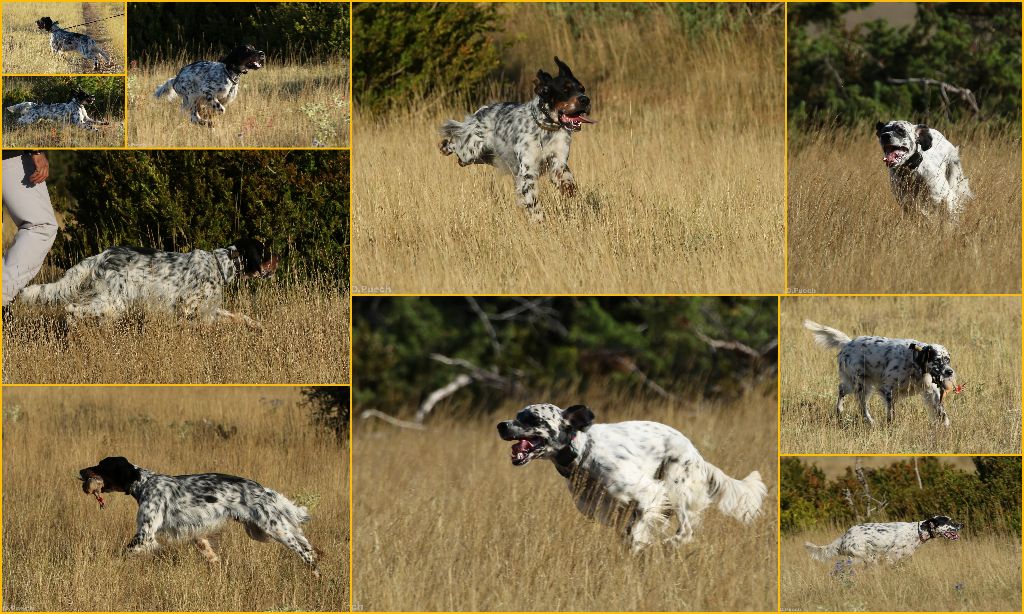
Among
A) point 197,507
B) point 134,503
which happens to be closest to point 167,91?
point 134,503

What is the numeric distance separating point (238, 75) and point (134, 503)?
393 cm

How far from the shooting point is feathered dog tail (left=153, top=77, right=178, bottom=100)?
9727mm

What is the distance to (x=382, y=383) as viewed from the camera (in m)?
14.9

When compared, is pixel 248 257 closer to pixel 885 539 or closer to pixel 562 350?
pixel 885 539

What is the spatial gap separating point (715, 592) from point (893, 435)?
196 cm

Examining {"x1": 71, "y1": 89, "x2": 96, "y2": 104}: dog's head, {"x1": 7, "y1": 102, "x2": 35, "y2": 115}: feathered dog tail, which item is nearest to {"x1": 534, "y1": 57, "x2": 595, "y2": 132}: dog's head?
{"x1": 71, "y1": 89, "x2": 96, "y2": 104}: dog's head

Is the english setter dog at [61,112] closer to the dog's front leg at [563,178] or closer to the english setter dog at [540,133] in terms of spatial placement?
the english setter dog at [540,133]

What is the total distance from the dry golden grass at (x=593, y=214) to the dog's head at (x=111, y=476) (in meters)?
2.11

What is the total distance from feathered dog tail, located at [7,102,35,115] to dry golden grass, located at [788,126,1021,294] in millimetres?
6441

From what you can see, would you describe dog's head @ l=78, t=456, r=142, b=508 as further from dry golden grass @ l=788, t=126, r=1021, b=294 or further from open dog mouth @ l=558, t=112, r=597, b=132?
dry golden grass @ l=788, t=126, r=1021, b=294

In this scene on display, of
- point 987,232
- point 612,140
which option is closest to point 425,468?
point 612,140

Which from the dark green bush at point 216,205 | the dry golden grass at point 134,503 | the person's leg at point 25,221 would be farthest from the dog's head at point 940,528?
the person's leg at point 25,221

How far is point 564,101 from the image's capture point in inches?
320

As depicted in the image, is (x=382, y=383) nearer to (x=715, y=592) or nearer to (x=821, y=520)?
(x=821, y=520)
